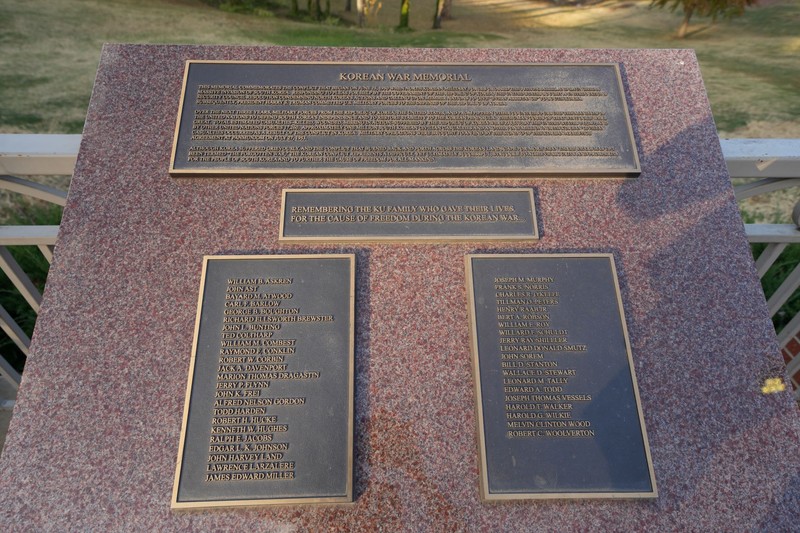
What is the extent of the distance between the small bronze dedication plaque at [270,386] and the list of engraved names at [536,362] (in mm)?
780

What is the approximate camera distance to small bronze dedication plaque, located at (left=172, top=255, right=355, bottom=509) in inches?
80.3

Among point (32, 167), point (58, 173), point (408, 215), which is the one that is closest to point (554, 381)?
point (408, 215)

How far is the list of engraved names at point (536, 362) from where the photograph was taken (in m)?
2.15

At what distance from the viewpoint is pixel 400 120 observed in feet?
8.90

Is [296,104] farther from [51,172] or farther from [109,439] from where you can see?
[109,439]

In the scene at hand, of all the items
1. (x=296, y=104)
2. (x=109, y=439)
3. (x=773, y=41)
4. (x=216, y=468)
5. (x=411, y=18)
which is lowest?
(x=216, y=468)

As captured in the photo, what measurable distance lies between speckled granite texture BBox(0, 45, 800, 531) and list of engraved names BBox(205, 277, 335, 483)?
0.21 metres

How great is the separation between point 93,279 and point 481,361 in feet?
6.84

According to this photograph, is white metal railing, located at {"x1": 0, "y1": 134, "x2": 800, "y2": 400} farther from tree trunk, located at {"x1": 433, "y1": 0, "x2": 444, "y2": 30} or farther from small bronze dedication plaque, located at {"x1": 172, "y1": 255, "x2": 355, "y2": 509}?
tree trunk, located at {"x1": 433, "y1": 0, "x2": 444, "y2": 30}

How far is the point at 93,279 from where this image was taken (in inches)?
94.4

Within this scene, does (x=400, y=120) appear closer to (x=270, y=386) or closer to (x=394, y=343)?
(x=394, y=343)

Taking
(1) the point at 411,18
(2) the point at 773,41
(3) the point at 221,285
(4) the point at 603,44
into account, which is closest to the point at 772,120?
(4) the point at 603,44

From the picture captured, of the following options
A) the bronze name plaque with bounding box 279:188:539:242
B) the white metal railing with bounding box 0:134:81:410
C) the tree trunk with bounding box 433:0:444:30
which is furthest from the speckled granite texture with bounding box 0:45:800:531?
the tree trunk with bounding box 433:0:444:30

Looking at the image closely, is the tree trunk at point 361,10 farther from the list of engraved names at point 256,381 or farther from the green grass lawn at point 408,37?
the list of engraved names at point 256,381
